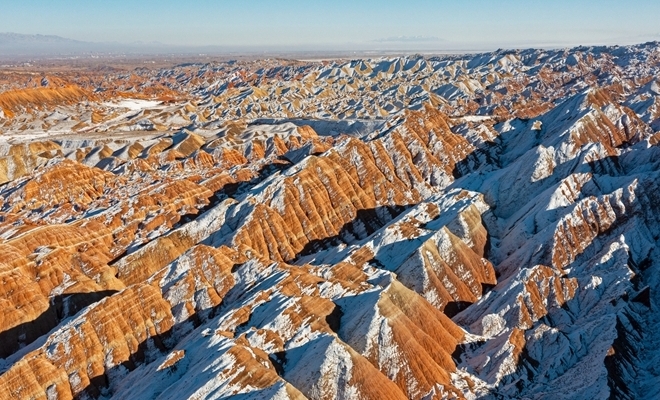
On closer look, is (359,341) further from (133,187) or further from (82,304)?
(133,187)

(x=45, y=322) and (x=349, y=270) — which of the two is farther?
(x=349, y=270)

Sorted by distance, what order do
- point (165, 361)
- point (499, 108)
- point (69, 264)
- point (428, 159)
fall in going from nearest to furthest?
1. point (165, 361)
2. point (69, 264)
3. point (428, 159)
4. point (499, 108)

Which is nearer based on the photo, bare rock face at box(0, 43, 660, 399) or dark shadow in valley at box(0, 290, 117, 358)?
bare rock face at box(0, 43, 660, 399)

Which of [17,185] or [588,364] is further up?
[17,185]

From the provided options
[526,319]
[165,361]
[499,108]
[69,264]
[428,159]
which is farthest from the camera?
[499,108]

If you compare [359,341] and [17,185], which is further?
[17,185]

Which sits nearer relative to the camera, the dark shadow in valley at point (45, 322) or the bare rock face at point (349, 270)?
the bare rock face at point (349, 270)

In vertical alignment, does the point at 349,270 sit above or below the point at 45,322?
above

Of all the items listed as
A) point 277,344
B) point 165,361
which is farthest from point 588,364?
point 165,361
